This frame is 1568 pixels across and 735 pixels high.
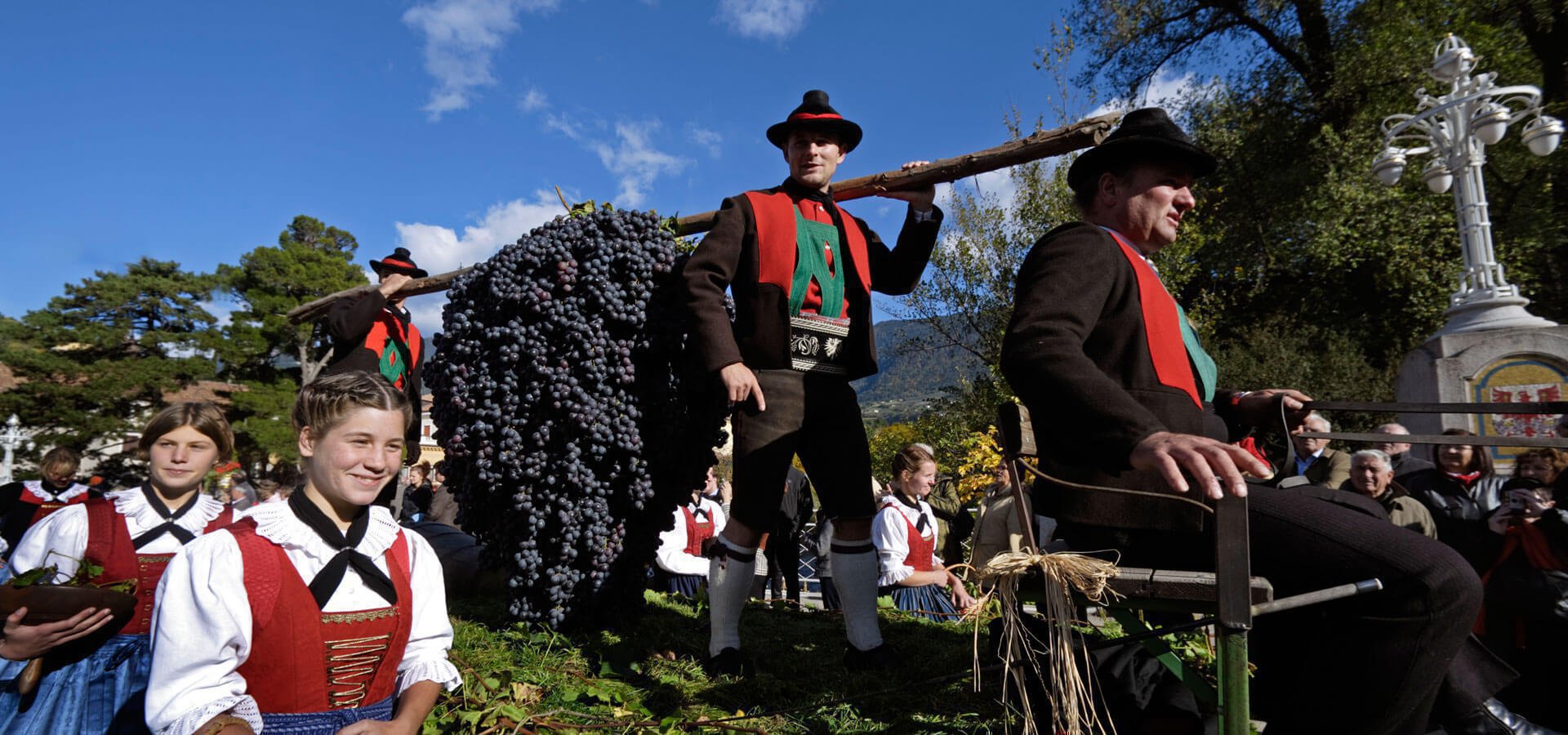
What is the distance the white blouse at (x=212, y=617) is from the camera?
→ 176 centimetres

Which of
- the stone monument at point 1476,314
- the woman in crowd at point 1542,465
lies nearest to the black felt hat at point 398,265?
the woman in crowd at point 1542,465

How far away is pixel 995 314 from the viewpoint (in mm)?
16375

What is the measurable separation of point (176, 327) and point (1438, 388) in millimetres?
44685

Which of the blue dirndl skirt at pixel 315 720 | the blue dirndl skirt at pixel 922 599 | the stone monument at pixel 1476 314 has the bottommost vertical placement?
the blue dirndl skirt at pixel 922 599

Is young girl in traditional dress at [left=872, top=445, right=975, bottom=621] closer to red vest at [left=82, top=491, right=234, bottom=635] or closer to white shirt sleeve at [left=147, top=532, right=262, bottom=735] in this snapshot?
red vest at [left=82, top=491, right=234, bottom=635]

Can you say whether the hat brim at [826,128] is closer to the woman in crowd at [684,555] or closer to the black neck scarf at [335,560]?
the black neck scarf at [335,560]

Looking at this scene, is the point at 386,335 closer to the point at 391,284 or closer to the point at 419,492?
the point at 391,284

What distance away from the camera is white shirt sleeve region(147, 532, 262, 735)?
5.76 ft

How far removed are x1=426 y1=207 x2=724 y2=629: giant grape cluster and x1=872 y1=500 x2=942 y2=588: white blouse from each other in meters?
2.71

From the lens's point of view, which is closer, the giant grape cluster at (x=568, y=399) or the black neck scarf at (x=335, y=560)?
the black neck scarf at (x=335, y=560)

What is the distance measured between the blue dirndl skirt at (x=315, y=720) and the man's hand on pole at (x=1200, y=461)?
188 cm

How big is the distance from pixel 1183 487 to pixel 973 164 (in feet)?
7.39

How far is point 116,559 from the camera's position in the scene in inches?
122

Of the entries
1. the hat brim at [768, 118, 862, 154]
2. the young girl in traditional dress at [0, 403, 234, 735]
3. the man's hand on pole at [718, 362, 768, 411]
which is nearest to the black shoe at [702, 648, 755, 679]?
the man's hand on pole at [718, 362, 768, 411]
